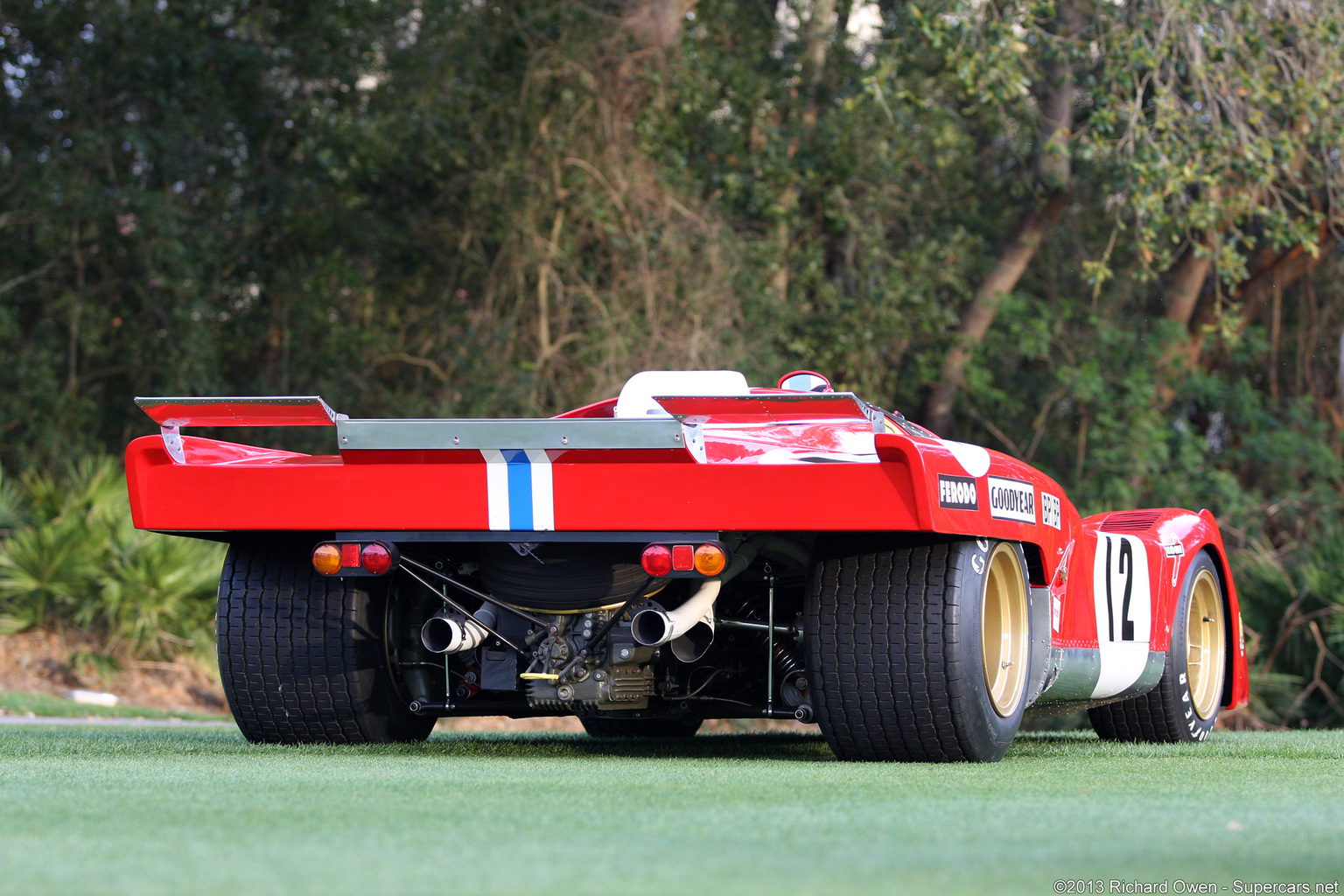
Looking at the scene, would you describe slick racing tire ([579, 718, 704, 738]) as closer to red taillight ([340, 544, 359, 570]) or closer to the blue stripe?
red taillight ([340, 544, 359, 570])

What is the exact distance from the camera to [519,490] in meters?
4.36

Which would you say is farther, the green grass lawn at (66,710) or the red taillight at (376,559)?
the green grass lawn at (66,710)

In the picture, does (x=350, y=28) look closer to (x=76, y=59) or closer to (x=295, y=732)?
(x=76, y=59)

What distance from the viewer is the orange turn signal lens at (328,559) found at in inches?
183

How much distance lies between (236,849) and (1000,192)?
47.4 feet

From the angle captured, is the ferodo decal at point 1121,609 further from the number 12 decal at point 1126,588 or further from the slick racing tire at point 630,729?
the slick racing tire at point 630,729

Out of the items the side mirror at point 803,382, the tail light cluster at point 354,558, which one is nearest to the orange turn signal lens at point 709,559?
the tail light cluster at point 354,558

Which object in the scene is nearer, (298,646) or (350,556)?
(350,556)

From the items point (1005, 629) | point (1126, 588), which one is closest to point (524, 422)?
point (1005, 629)

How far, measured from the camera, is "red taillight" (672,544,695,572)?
4.30 meters

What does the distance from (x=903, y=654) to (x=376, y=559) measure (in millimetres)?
1581

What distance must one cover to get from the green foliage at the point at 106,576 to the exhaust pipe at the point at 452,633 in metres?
7.20

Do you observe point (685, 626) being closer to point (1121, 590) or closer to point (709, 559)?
point (709, 559)

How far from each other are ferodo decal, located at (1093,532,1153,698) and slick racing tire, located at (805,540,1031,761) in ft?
3.57
